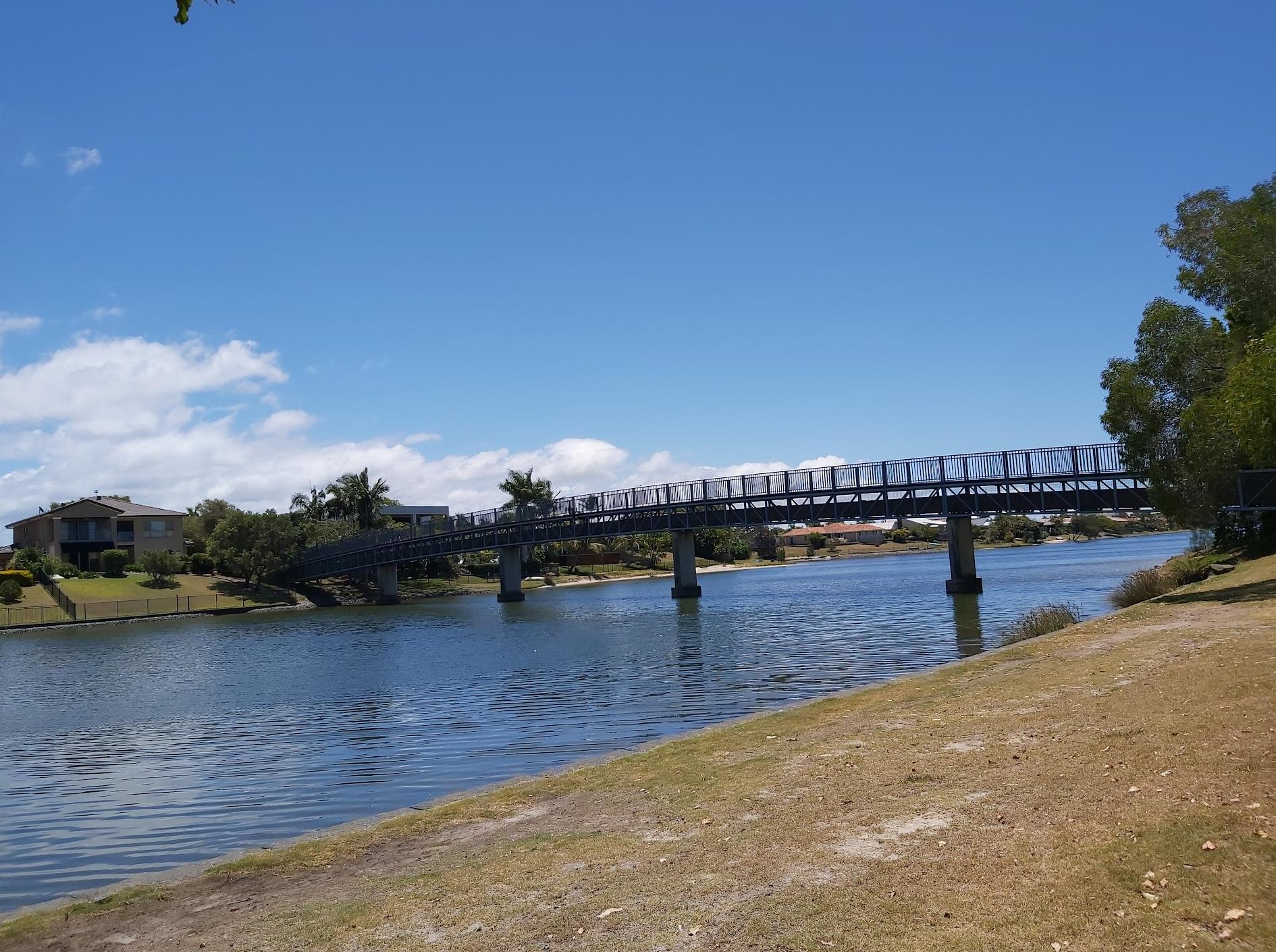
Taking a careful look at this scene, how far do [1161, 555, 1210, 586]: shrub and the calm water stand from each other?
4.17 meters

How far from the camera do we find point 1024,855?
805 cm

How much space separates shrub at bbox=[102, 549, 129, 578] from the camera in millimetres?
102312

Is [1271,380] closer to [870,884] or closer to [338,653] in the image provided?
[870,884]

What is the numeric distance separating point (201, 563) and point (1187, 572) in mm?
99248

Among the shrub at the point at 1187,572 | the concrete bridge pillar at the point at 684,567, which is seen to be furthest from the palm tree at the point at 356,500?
the shrub at the point at 1187,572

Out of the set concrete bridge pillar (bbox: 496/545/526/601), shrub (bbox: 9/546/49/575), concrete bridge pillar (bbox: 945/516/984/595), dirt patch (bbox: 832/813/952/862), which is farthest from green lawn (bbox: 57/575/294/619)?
dirt patch (bbox: 832/813/952/862)

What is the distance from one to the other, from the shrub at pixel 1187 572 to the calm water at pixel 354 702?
4.17m

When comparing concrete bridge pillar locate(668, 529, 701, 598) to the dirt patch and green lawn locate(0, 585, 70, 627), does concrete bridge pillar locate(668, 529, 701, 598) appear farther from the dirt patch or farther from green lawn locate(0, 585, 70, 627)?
the dirt patch

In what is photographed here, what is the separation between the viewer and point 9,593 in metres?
87.5

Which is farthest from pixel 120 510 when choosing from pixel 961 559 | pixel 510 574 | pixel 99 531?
pixel 961 559

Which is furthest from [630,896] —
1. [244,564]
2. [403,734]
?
[244,564]

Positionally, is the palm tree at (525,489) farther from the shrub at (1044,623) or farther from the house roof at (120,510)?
the shrub at (1044,623)

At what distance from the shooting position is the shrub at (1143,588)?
123 feet

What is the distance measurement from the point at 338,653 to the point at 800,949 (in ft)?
156
